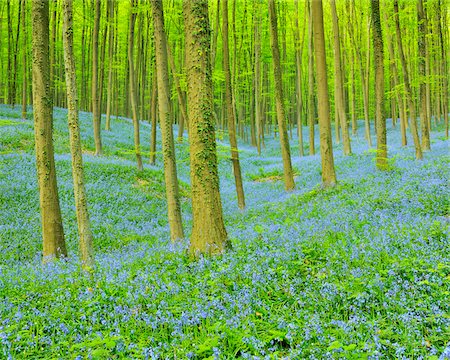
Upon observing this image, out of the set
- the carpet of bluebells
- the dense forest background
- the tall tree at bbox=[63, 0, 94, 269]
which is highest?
the dense forest background

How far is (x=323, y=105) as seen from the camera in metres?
14.5

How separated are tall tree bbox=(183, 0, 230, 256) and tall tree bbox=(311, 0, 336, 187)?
8.05 metres

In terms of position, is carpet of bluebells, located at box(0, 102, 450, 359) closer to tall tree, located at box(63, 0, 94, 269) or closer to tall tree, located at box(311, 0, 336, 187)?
tall tree, located at box(63, 0, 94, 269)

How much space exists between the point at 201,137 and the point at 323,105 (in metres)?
8.97

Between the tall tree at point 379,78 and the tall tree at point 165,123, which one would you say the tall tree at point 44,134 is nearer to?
the tall tree at point 165,123

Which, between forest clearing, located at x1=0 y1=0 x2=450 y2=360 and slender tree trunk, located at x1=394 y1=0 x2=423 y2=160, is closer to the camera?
forest clearing, located at x1=0 y1=0 x2=450 y2=360

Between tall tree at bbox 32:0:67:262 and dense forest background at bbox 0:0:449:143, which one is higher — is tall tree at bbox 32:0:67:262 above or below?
below

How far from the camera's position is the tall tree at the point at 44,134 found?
9375 millimetres

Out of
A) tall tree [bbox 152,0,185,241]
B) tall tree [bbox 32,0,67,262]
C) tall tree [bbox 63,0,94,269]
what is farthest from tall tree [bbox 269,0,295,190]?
tall tree [bbox 63,0,94,269]

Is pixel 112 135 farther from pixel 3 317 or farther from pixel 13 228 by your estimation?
pixel 3 317

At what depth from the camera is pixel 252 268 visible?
5.78 metres

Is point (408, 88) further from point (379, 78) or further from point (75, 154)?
point (75, 154)

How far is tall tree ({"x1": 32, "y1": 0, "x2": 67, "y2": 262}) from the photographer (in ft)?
30.8

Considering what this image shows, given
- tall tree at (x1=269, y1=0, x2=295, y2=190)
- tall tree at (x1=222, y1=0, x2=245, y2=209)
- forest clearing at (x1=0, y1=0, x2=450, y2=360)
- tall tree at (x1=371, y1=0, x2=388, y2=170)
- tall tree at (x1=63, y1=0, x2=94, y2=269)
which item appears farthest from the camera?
tall tree at (x1=269, y1=0, x2=295, y2=190)
